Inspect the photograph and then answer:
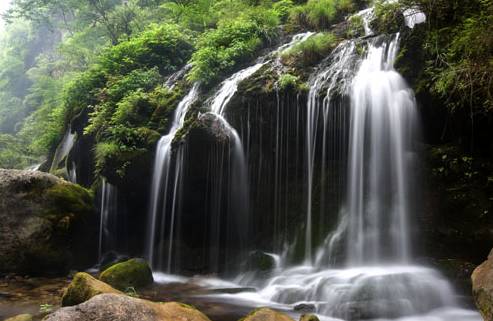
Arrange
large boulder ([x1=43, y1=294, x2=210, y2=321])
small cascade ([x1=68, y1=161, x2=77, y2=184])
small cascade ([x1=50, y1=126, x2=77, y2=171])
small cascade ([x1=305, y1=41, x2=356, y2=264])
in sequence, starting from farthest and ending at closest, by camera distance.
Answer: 1. small cascade ([x1=50, y1=126, x2=77, y2=171])
2. small cascade ([x1=68, y1=161, x2=77, y2=184])
3. small cascade ([x1=305, y1=41, x2=356, y2=264])
4. large boulder ([x1=43, y1=294, x2=210, y2=321])

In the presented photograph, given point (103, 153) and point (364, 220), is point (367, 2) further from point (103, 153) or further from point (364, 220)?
point (103, 153)

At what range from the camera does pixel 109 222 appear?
38.2ft

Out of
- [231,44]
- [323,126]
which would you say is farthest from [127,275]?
[231,44]

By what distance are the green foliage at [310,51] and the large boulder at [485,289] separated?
706cm

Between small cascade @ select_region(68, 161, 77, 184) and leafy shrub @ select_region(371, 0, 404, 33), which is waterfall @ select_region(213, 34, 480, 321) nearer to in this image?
leafy shrub @ select_region(371, 0, 404, 33)

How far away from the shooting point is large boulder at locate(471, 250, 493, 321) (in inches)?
Answer: 164

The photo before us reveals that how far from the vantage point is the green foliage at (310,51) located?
1073cm

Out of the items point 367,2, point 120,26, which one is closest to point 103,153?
point 367,2

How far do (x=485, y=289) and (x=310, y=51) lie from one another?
25.4 ft

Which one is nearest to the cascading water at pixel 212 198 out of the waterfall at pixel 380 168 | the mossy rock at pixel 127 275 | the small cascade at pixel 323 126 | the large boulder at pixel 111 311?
the small cascade at pixel 323 126

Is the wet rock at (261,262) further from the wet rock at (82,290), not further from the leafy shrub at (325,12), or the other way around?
the leafy shrub at (325,12)

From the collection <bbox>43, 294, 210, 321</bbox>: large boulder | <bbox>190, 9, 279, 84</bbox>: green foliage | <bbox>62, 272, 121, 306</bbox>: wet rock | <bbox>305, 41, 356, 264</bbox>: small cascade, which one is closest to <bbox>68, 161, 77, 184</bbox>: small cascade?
<bbox>190, 9, 279, 84</bbox>: green foliage

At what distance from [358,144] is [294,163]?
1.56 m

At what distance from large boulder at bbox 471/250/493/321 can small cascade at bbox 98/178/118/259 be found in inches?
367
